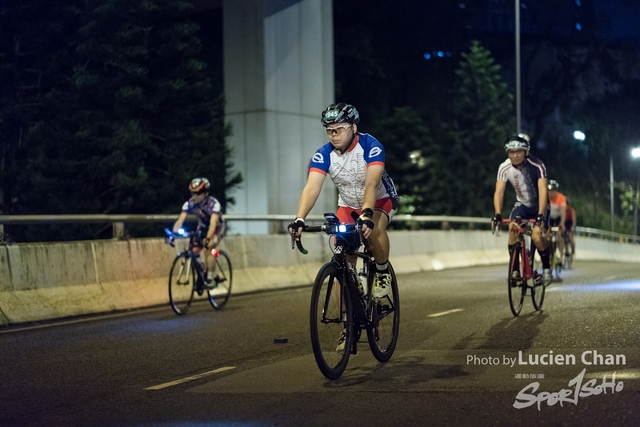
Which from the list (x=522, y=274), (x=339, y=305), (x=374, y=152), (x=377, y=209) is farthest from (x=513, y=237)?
(x=339, y=305)

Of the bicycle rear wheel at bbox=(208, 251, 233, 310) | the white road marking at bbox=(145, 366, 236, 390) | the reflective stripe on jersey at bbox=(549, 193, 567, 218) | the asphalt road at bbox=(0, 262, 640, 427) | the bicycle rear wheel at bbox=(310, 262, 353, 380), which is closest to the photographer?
the asphalt road at bbox=(0, 262, 640, 427)

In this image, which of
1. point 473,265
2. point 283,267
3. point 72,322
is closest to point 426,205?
point 473,265

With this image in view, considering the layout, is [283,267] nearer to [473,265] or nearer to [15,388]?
[473,265]

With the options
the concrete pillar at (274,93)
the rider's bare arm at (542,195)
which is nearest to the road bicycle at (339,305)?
the rider's bare arm at (542,195)

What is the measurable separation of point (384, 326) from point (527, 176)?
473 cm

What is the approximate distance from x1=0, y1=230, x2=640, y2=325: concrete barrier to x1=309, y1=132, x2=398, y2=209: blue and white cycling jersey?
239 inches

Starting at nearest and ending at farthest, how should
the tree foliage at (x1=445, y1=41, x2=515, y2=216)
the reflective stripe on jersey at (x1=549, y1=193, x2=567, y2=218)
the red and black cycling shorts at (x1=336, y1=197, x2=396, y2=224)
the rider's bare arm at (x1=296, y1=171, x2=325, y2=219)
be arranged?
the rider's bare arm at (x1=296, y1=171, x2=325, y2=219), the red and black cycling shorts at (x1=336, y1=197, x2=396, y2=224), the reflective stripe on jersey at (x1=549, y1=193, x2=567, y2=218), the tree foliage at (x1=445, y1=41, x2=515, y2=216)

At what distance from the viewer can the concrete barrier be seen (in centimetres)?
1344

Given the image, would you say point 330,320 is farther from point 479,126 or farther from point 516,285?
point 479,126

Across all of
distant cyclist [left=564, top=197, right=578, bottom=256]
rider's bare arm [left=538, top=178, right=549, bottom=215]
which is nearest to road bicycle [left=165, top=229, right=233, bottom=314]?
rider's bare arm [left=538, top=178, right=549, bottom=215]

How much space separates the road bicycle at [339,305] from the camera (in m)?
7.69

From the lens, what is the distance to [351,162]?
8516 millimetres

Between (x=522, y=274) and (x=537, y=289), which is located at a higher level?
(x=522, y=274)

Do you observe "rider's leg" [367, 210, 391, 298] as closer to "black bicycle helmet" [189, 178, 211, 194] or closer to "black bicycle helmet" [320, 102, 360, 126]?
"black bicycle helmet" [320, 102, 360, 126]
